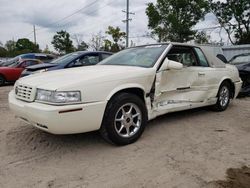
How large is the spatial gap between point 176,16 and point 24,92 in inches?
995

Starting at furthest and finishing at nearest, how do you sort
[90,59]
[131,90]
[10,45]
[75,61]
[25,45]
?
[10,45], [25,45], [90,59], [75,61], [131,90]

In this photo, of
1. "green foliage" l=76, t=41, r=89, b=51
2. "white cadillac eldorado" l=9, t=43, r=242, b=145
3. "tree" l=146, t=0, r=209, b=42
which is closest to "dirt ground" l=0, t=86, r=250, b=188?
"white cadillac eldorado" l=9, t=43, r=242, b=145

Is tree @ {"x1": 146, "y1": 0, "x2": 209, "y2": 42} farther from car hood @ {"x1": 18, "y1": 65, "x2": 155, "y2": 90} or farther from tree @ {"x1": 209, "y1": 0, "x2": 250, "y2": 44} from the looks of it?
car hood @ {"x1": 18, "y1": 65, "x2": 155, "y2": 90}

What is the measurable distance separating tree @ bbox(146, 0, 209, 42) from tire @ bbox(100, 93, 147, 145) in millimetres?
24174

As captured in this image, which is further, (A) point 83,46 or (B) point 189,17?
(A) point 83,46

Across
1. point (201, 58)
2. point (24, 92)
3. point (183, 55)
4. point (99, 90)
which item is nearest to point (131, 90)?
point (99, 90)

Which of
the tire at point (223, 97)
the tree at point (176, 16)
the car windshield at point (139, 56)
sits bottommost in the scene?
the tire at point (223, 97)

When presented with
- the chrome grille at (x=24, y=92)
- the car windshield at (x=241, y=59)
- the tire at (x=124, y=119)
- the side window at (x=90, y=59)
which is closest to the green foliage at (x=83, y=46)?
the side window at (x=90, y=59)

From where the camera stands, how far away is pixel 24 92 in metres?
3.87

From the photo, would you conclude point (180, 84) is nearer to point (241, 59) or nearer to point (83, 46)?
point (241, 59)

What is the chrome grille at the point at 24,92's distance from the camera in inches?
146

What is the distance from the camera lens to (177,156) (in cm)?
367

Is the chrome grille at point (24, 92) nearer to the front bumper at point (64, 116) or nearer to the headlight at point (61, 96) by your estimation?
the front bumper at point (64, 116)

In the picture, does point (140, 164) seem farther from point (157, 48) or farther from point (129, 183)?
point (157, 48)
